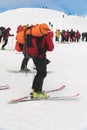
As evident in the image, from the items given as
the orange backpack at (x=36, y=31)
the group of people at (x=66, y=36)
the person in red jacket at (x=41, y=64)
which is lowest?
the group of people at (x=66, y=36)

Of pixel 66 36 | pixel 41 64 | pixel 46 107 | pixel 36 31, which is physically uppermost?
pixel 36 31

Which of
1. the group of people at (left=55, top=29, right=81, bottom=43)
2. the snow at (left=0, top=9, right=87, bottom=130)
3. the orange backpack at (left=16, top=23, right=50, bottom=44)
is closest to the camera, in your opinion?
the snow at (left=0, top=9, right=87, bottom=130)

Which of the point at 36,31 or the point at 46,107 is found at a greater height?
the point at 36,31

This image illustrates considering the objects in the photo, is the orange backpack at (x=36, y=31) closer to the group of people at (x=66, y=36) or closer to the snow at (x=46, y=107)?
the snow at (x=46, y=107)

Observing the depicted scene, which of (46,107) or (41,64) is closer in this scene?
(46,107)

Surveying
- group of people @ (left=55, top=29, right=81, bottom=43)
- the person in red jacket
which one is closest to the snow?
the person in red jacket

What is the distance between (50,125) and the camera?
24.2 feet

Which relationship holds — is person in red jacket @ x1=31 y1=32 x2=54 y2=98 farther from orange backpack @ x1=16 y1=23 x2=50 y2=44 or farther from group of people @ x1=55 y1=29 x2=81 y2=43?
group of people @ x1=55 y1=29 x2=81 y2=43

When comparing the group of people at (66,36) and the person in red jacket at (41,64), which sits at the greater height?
the person in red jacket at (41,64)

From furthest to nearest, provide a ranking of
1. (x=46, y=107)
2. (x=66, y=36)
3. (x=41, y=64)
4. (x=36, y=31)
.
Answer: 1. (x=66, y=36)
2. (x=41, y=64)
3. (x=36, y=31)
4. (x=46, y=107)

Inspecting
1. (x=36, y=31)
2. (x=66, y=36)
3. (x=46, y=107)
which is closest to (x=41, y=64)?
(x=36, y=31)

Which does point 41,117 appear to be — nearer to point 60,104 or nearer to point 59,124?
point 59,124

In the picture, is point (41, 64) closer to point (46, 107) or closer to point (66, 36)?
point (46, 107)

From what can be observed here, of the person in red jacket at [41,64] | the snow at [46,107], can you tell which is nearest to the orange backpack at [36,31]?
the person in red jacket at [41,64]
